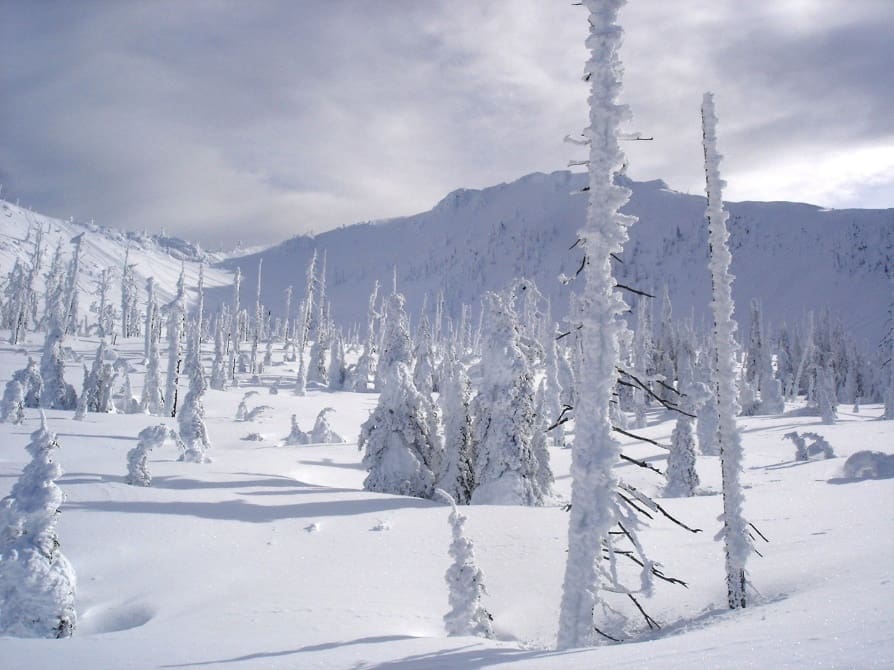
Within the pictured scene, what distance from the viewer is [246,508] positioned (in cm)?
1789

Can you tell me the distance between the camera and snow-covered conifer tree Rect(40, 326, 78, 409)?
140ft

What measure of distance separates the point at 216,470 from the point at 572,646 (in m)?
19.9

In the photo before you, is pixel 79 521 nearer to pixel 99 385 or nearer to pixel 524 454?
pixel 524 454

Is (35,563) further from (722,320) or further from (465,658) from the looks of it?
(722,320)

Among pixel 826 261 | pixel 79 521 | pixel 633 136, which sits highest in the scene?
pixel 826 261

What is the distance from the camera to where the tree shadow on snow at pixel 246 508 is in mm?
16953

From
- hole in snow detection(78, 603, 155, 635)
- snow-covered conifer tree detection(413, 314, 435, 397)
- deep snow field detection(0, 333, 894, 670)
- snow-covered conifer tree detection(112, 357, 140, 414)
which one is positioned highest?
snow-covered conifer tree detection(413, 314, 435, 397)

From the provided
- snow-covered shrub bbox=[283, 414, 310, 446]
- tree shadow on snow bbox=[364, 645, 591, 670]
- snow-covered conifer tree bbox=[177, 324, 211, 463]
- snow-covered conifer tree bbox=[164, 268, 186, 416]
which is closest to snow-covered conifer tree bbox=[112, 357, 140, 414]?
snow-covered conifer tree bbox=[164, 268, 186, 416]

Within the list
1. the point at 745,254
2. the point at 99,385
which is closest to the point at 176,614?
the point at 99,385

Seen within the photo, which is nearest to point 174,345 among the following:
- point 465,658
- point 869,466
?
point 465,658

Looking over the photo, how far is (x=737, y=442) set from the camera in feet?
35.8

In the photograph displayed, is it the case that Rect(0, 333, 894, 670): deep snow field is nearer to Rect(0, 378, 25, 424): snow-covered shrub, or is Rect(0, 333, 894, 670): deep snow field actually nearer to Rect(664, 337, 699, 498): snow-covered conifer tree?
Rect(664, 337, 699, 498): snow-covered conifer tree

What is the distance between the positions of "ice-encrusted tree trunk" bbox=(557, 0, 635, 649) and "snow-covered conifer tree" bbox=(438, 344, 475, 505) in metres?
16.5

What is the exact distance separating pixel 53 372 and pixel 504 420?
3758 centimetres
